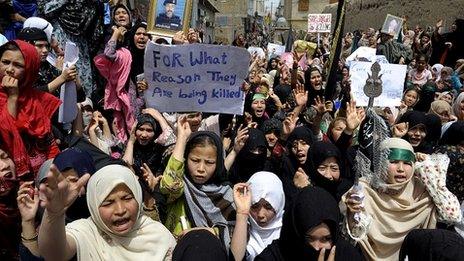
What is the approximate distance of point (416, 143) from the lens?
15.6ft

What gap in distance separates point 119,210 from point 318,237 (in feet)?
3.10

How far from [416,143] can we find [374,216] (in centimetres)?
150

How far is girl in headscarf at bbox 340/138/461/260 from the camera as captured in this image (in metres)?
3.45

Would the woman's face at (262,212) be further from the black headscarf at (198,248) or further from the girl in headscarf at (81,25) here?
the girl in headscarf at (81,25)

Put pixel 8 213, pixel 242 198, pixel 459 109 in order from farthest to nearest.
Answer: pixel 459 109, pixel 242 198, pixel 8 213

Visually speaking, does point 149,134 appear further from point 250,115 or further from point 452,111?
point 452,111

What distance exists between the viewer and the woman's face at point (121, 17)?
5809 millimetres

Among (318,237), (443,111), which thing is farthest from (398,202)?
(443,111)

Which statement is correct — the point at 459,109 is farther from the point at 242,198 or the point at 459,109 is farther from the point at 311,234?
the point at 311,234

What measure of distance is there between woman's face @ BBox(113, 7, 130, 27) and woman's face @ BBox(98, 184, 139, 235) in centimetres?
366

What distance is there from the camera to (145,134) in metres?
4.30

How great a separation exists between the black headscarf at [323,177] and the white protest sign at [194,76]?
797mm

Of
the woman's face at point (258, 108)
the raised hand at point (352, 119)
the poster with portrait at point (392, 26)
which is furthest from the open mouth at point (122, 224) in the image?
the poster with portrait at point (392, 26)

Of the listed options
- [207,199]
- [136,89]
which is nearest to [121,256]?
[207,199]
